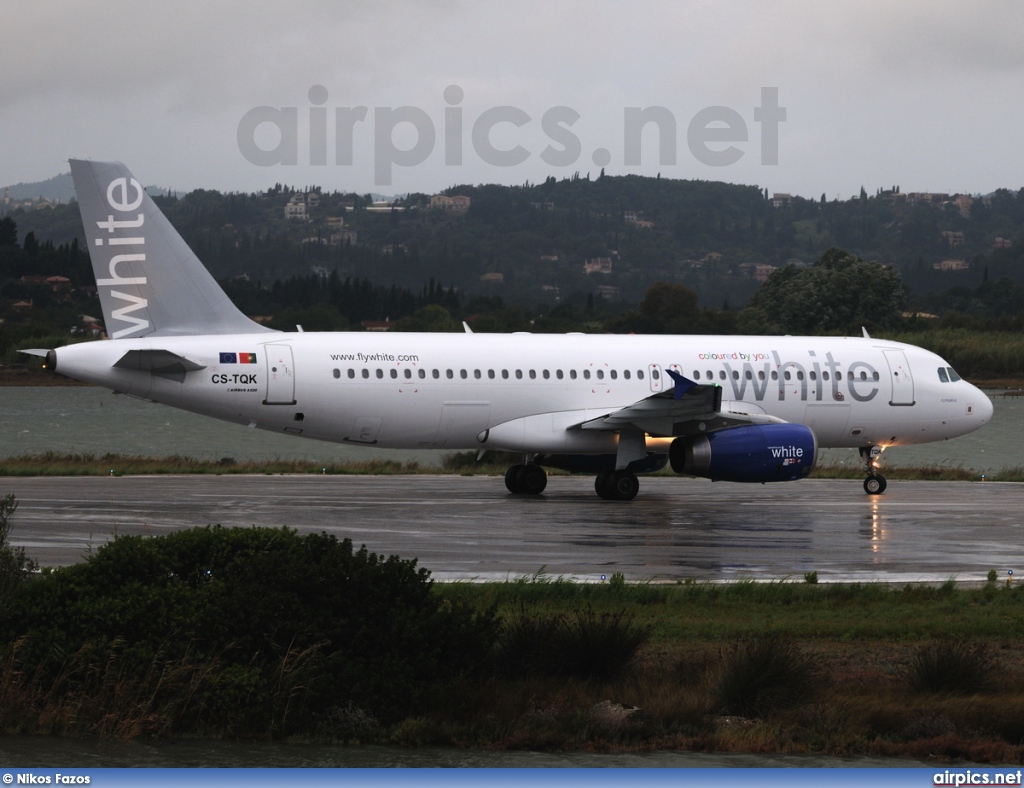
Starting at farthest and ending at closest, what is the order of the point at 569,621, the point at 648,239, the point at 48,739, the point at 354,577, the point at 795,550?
1. the point at 648,239
2. the point at 795,550
3. the point at 569,621
4. the point at 354,577
5. the point at 48,739

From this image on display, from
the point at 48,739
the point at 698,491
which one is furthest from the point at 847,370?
the point at 48,739

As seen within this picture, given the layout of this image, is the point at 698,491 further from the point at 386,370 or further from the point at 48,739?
the point at 48,739

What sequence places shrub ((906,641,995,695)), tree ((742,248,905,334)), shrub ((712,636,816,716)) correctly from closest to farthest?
shrub ((712,636,816,716)), shrub ((906,641,995,695)), tree ((742,248,905,334))

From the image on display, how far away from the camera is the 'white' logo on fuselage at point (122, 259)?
25.3 m

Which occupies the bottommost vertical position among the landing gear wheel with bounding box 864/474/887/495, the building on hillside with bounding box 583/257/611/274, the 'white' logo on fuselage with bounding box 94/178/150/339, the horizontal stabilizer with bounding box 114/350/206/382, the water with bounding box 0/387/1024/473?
the water with bounding box 0/387/1024/473

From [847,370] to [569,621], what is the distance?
19221mm

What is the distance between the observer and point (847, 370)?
96.7 ft

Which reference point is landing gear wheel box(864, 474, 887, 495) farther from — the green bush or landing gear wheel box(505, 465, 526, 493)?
the green bush

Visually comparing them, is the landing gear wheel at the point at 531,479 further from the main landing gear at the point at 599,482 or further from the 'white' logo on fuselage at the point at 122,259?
the 'white' logo on fuselage at the point at 122,259

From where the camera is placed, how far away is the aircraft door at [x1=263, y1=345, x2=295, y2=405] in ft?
82.2

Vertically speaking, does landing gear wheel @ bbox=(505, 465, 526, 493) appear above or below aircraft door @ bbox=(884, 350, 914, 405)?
below

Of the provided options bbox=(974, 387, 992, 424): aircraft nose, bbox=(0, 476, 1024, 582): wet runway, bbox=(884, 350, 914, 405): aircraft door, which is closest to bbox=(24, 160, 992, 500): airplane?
bbox=(884, 350, 914, 405): aircraft door

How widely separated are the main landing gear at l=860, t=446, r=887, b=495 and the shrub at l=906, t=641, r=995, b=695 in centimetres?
1927

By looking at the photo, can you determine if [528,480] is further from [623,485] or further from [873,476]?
[873,476]
